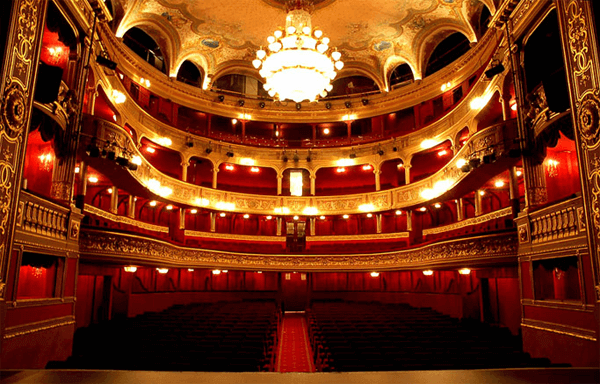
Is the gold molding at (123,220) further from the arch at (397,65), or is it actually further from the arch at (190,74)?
the arch at (397,65)

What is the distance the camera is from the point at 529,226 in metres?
8.91

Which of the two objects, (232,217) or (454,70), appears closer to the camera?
(454,70)

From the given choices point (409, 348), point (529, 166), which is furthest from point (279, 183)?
point (409, 348)

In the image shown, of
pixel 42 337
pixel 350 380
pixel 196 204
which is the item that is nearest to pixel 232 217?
pixel 196 204

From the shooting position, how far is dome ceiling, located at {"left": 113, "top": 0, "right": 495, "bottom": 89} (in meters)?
16.4

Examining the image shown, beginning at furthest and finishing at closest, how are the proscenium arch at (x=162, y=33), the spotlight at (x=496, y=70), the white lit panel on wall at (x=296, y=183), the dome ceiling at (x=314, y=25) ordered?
1. the white lit panel on wall at (x=296, y=183)
2. the proscenium arch at (x=162, y=33)
3. the dome ceiling at (x=314, y=25)
4. the spotlight at (x=496, y=70)

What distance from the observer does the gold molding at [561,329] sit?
677 cm

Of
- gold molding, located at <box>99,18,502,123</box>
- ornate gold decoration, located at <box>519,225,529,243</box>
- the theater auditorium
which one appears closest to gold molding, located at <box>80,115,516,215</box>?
the theater auditorium

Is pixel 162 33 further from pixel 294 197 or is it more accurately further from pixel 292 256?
pixel 292 256

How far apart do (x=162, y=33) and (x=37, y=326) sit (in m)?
14.6

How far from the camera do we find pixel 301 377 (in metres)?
2.87

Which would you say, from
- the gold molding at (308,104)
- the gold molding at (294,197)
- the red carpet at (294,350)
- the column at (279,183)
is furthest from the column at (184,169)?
the red carpet at (294,350)

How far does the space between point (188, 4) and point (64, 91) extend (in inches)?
371

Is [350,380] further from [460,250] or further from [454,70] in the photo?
[454,70]
